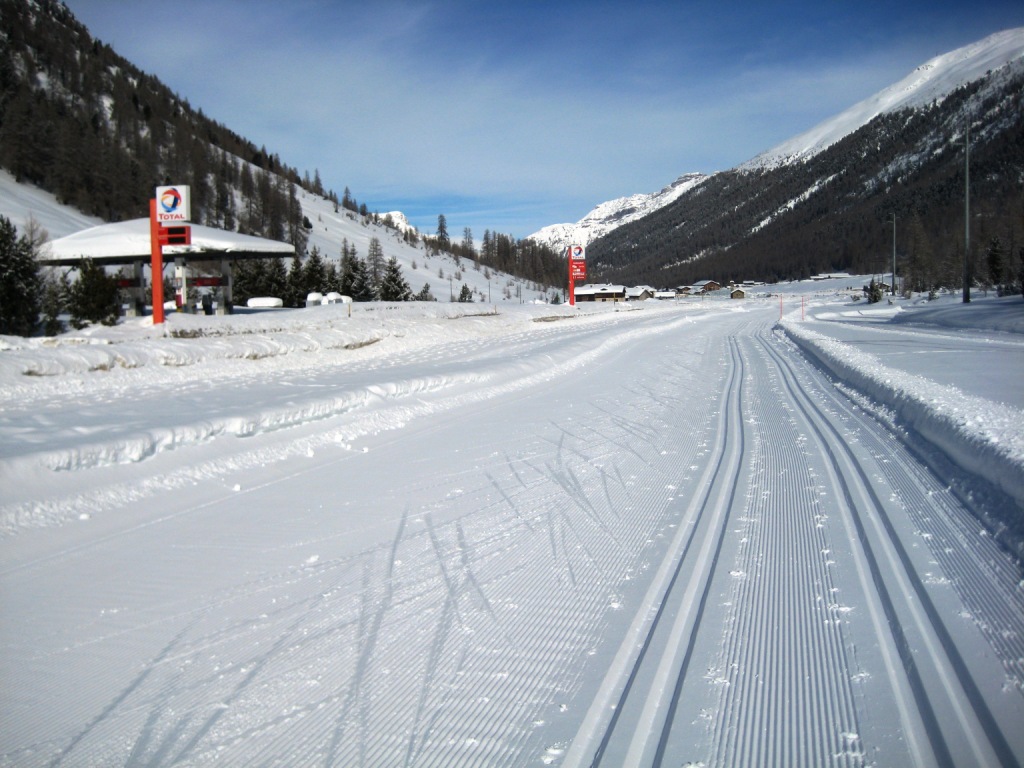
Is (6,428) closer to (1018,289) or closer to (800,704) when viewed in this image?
(800,704)

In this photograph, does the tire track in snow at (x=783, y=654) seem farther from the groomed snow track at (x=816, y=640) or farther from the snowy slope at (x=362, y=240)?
the snowy slope at (x=362, y=240)

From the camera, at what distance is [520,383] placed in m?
15.4

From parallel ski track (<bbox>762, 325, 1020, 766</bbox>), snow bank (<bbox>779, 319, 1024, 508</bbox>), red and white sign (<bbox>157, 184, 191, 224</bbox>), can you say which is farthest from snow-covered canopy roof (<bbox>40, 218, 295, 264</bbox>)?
parallel ski track (<bbox>762, 325, 1020, 766</bbox>)

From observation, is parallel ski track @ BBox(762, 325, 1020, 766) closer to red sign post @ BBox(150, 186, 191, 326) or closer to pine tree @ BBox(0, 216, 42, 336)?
red sign post @ BBox(150, 186, 191, 326)

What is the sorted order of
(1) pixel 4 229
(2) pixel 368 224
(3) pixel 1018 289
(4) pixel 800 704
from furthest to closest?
(2) pixel 368 224
(3) pixel 1018 289
(1) pixel 4 229
(4) pixel 800 704

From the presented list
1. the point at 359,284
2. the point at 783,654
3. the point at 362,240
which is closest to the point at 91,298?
the point at 359,284

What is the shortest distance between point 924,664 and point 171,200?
29523 mm

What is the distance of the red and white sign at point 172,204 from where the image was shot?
26422mm

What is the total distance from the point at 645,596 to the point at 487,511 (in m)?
2.09

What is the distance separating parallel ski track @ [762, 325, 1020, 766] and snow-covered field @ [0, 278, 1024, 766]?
0.02 meters

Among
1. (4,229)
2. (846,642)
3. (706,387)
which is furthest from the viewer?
(4,229)

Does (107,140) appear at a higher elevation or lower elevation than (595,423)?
higher

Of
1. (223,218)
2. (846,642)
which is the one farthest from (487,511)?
(223,218)

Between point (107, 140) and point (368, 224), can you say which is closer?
point (107, 140)
